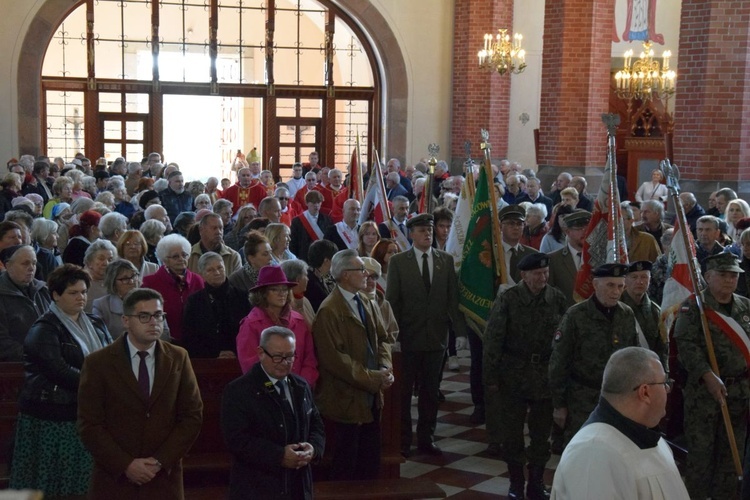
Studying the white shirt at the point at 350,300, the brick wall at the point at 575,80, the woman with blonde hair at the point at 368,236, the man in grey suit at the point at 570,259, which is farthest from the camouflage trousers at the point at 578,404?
the brick wall at the point at 575,80

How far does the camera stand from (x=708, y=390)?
653cm

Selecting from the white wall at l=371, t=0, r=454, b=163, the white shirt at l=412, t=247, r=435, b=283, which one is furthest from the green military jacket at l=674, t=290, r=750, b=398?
the white wall at l=371, t=0, r=454, b=163

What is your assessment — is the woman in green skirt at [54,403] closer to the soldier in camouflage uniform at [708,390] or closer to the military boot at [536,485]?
the military boot at [536,485]

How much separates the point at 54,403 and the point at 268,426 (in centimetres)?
132

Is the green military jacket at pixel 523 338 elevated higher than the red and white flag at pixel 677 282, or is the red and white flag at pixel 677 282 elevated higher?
the red and white flag at pixel 677 282

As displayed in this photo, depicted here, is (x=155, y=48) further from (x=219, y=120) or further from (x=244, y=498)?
(x=244, y=498)

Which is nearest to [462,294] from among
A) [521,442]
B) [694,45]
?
[521,442]

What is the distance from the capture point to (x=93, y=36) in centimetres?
2255

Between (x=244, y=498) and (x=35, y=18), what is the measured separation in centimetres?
1875

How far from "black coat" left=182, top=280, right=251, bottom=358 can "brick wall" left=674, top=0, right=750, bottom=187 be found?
8.76 meters

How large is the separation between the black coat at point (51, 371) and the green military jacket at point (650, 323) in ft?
11.7

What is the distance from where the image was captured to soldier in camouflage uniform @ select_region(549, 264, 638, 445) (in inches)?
245

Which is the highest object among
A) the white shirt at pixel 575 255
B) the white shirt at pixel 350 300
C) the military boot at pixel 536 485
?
the white shirt at pixel 575 255

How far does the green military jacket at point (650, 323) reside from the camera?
659 cm
